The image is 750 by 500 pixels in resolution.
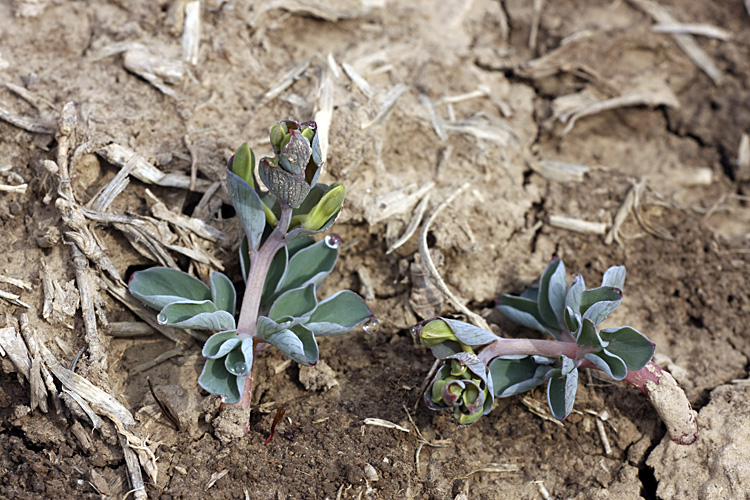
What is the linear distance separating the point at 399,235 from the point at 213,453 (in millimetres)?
1479

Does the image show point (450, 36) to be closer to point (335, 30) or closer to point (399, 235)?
point (335, 30)

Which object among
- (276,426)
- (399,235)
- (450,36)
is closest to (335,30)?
(450,36)

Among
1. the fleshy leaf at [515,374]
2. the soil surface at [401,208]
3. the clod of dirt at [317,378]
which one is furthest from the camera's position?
the clod of dirt at [317,378]

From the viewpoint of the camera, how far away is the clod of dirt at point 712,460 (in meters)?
2.70

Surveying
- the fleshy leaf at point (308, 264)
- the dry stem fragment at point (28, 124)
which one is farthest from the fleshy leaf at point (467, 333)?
the dry stem fragment at point (28, 124)

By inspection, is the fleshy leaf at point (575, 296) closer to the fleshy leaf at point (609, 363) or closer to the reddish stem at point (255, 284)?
the fleshy leaf at point (609, 363)

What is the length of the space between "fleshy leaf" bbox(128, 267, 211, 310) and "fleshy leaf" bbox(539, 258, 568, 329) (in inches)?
63.9

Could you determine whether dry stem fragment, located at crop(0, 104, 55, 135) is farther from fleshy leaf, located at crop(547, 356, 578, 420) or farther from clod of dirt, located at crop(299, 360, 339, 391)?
fleshy leaf, located at crop(547, 356, 578, 420)

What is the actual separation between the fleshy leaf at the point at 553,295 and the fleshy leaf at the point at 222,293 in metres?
1.50

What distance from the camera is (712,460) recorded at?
9.12 feet

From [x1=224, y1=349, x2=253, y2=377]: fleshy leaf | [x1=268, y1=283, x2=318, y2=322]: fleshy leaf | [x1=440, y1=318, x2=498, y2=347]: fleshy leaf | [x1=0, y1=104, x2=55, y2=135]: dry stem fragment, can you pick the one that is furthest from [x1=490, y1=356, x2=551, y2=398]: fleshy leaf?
[x1=0, y1=104, x2=55, y2=135]: dry stem fragment

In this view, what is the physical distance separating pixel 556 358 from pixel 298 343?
3.95 feet

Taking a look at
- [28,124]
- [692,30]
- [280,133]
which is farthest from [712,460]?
[28,124]

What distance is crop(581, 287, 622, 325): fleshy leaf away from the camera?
2.69 metres
